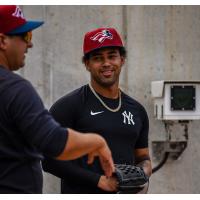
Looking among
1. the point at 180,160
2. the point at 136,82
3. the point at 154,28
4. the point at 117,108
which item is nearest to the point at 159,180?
the point at 180,160

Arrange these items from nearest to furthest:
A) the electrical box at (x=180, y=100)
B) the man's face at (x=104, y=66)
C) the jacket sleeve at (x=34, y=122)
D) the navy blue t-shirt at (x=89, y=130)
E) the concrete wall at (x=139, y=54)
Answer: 1. the jacket sleeve at (x=34, y=122)
2. the navy blue t-shirt at (x=89, y=130)
3. the man's face at (x=104, y=66)
4. the electrical box at (x=180, y=100)
5. the concrete wall at (x=139, y=54)

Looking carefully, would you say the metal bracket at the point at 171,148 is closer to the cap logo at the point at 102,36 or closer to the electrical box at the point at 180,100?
the electrical box at the point at 180,100

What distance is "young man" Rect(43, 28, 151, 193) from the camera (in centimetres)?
265

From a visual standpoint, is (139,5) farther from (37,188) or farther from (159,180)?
(37,188)

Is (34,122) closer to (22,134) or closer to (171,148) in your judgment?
(22,134)

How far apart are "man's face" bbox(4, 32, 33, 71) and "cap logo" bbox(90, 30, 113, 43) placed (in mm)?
800

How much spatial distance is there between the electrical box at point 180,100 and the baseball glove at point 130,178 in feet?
3.68

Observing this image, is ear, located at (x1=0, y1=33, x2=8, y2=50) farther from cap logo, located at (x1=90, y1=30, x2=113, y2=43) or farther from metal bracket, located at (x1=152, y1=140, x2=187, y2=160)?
metal bracket, located at (x1=152, y1=140, x2=187, y2=160)

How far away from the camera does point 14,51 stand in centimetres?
199

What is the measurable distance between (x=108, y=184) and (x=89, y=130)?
24 cm

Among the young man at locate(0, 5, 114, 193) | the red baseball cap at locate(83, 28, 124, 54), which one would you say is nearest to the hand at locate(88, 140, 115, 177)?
the young man at locate(0, 5, 114, 193)

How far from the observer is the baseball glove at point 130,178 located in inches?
99.9

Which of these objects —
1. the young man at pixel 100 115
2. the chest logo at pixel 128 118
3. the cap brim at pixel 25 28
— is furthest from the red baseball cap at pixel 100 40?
the cap brim at pixel 25 28

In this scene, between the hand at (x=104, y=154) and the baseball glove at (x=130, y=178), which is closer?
the hand at (x=104, y=154)
